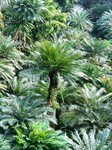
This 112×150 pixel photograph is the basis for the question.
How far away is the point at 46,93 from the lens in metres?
6.66

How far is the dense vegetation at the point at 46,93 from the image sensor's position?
207 inches

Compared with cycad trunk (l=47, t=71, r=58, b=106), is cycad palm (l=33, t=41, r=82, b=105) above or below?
above

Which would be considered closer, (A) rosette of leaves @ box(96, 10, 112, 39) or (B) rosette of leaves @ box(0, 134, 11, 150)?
(B) rosette of leaves @ box(0, 134, 11, 150)

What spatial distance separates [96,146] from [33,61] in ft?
7.08

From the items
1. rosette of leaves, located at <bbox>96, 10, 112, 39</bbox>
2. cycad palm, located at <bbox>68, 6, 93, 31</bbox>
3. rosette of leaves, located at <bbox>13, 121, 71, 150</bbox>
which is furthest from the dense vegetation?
rosette of leaves, located at <bbox>96, 10, 112, 39</bbox>

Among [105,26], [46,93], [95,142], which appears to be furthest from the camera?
[105,26]

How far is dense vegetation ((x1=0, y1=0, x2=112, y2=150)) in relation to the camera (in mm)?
5266

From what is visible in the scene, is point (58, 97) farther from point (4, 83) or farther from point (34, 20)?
point (34, 20)

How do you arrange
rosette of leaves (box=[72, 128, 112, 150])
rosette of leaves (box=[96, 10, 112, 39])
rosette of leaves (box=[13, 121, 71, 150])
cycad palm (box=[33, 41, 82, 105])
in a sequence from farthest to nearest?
rosette of leaves (box=[96, 10, 112, 39]), cycad palm (box=[33, 41, 82, 105]), rosette of leaves (box=[72, 128, 112, 150]), rosette of leaves (box=[13, 121, 71, 150])

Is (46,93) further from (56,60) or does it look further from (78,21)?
(78,21)

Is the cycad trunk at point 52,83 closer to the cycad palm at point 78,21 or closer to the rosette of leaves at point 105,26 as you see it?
the cycad palm at point 78,21

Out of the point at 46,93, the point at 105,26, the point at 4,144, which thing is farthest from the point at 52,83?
the point at 105,26

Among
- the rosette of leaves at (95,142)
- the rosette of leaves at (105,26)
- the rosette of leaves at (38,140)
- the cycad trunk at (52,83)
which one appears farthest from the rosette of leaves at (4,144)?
the rosette of leaves at (105,26)

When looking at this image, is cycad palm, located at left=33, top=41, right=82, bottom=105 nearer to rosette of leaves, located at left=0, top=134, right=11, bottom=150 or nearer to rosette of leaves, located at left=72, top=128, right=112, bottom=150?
rosette of leaves, located at left=72, top=128, right=112, bottom=150
